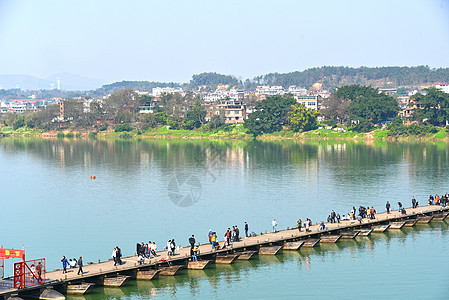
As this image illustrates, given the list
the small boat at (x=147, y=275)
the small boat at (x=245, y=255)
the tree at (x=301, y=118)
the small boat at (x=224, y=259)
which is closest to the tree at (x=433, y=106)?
the tree at (x=301, y=118)

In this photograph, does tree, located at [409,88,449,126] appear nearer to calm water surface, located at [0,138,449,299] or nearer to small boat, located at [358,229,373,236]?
calm water surface, located at [0,138,449,299]

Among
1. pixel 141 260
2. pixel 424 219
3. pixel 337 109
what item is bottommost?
pixel 424 219

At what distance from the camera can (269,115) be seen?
7382 inches

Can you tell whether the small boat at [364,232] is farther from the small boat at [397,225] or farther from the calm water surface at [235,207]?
the small boat at [397,225]

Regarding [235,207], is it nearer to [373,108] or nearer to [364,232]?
[364,232]

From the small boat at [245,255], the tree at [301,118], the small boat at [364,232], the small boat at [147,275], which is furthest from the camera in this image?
the tree at [301,118]

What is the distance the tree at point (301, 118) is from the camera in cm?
18175

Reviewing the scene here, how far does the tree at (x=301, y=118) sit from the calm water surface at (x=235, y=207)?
39125 mm

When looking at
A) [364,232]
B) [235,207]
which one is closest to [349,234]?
[364,232]

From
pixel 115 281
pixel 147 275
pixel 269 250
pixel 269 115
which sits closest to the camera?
pixel 115 281

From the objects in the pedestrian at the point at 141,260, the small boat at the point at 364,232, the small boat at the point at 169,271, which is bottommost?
the small boat at the point at 169,271

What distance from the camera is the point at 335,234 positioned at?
54.1 metres

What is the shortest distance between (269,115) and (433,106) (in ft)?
161

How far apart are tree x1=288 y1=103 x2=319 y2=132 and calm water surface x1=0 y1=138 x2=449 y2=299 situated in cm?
3913
